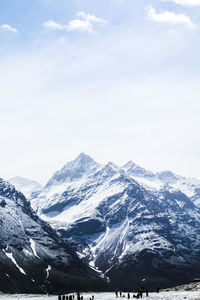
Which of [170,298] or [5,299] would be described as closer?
[170,298]

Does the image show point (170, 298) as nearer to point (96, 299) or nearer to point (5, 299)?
point (96, 299)

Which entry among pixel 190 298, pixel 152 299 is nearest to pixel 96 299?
pixel 152 299

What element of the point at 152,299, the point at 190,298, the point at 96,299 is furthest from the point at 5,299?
the point at 190,298

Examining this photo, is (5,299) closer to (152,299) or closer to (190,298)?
(152,299)

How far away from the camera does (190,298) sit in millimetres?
109750

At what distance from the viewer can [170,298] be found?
4609 inches

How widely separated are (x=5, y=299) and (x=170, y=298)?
190 ft

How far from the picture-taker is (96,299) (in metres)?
142

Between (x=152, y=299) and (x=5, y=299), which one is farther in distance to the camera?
(x=5, y=299)

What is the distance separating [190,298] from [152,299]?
15.3m

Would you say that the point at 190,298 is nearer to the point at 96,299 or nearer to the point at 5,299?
the point at 96,299

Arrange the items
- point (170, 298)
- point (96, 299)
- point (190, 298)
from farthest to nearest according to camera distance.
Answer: point (96, 299) → point (170, 298) → point (190, 298)

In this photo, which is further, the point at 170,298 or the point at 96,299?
the point at 96,299

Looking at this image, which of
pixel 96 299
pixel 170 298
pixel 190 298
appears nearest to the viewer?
pixel 190 298
